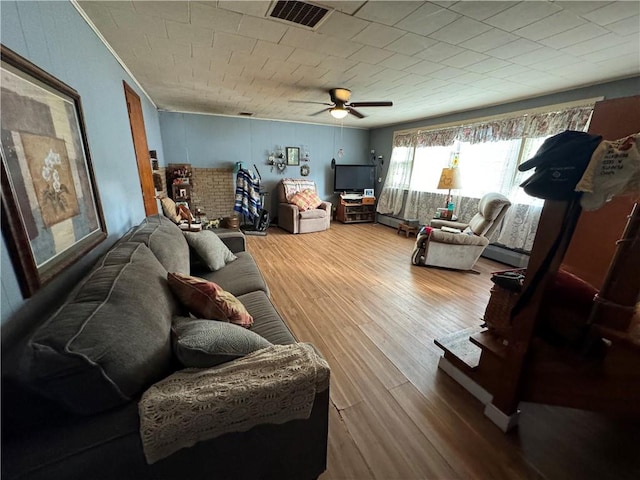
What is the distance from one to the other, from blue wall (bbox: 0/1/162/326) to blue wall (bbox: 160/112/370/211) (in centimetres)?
231

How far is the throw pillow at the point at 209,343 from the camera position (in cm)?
88

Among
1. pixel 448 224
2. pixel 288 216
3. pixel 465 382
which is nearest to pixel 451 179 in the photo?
pixel 448 224

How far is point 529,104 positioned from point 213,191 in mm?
5365

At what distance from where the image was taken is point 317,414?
36.8 inches

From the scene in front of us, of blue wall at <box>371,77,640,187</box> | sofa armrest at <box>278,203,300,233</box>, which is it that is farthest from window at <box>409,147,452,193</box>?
sofa armrest at <box>278,203,300,233</box>

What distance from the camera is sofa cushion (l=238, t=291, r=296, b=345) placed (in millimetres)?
1324

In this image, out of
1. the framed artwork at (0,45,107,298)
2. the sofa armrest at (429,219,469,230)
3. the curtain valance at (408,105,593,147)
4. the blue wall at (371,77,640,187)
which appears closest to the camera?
the framed artwork at (0,45,107,298)

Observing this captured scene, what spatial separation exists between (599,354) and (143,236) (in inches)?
104

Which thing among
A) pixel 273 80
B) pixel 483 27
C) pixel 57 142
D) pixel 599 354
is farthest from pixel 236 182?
pixel 599 354

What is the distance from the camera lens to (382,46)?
2.01 m

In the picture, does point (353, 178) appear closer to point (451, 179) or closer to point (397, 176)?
point (397, 176)

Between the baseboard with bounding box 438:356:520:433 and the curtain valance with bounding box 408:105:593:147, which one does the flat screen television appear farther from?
the baseboard with bounding box 438:356:520:433

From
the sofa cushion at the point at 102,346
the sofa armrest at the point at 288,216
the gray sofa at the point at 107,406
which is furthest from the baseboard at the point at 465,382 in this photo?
the sofa armrest at the point at 288,216

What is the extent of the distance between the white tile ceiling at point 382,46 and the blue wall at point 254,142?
59.8 inches
